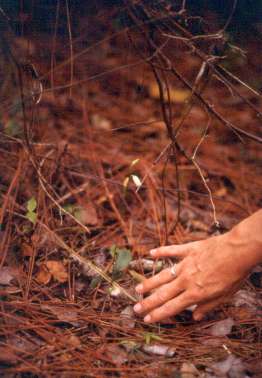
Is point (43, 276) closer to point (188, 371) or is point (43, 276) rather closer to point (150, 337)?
point (150, 337)

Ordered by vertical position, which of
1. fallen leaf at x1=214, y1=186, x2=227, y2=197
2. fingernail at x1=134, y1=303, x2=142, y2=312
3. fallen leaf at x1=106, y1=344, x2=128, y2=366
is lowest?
fallen leaf at x1=214, y1=186, x2=227, y2=197

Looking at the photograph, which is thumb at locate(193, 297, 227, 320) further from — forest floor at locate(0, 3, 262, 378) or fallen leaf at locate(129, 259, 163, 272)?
fallen leaf at locate(129, 259, 163, 272)

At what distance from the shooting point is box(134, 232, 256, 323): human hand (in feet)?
4.15

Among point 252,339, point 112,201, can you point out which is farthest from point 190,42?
Answer: point 252,339

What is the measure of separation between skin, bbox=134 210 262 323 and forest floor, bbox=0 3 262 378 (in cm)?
8

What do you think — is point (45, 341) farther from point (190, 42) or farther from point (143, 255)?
point (190, 42)

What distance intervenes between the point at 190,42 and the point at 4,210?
0.87m

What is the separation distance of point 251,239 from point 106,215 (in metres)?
0.75

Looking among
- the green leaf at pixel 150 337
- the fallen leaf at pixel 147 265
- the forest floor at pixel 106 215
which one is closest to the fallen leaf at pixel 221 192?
the forest floor at pixel 106 215

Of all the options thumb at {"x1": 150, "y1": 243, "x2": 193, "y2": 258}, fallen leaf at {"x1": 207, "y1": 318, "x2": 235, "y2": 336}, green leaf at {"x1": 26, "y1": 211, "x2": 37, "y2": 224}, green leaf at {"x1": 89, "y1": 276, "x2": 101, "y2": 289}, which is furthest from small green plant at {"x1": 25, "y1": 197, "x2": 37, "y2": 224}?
fallen leaf at {"x1": 207, "y1": 318, "x2": 235, "y2": 336}

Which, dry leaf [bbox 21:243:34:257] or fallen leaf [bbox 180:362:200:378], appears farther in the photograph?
dry leaf [bbox 21:243:34:257]

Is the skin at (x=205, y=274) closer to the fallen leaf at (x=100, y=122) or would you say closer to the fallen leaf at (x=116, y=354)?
the fallen leaf at (x=116, y=354)

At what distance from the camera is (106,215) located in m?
1.84

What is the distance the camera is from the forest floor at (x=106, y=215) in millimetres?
1296
